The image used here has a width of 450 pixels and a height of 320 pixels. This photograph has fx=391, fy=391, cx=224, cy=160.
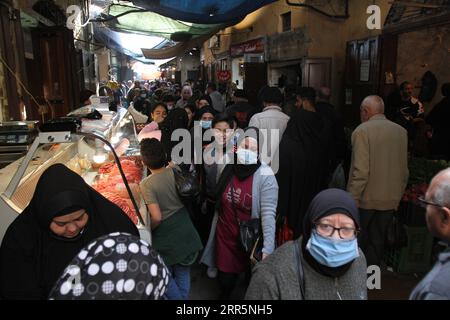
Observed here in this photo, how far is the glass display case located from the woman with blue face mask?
121 centimetres

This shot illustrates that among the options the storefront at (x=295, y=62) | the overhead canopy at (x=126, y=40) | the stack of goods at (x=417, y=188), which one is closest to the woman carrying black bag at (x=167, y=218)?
the stack of goods at (x=417, y=188)

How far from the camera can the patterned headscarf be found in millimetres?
1508

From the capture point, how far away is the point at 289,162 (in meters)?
4.09

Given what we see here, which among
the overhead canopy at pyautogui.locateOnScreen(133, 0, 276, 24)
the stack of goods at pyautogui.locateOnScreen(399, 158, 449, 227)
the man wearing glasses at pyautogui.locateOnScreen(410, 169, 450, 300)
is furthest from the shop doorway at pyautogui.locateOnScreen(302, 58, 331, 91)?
the man wearing glasses at pyautogui.locateOnScreen(410, 169, 450, 300)

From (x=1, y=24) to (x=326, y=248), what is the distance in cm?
440

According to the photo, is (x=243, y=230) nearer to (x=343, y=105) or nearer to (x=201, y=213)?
(x=201, y=213)

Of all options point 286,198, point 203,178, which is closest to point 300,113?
point 286,198

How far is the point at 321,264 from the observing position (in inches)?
79.2

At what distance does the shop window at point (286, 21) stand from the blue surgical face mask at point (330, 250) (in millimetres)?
10137

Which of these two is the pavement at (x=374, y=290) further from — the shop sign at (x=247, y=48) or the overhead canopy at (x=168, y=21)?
the shop sign at (x=247, y=48)

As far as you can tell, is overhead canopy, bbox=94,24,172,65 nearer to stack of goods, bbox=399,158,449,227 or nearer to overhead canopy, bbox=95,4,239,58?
overhead canopy, bbox=95,4,239,58

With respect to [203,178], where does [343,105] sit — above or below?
above

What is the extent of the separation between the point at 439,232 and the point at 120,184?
8.68 ft

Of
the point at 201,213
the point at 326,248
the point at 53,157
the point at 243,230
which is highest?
the point at 53,157
